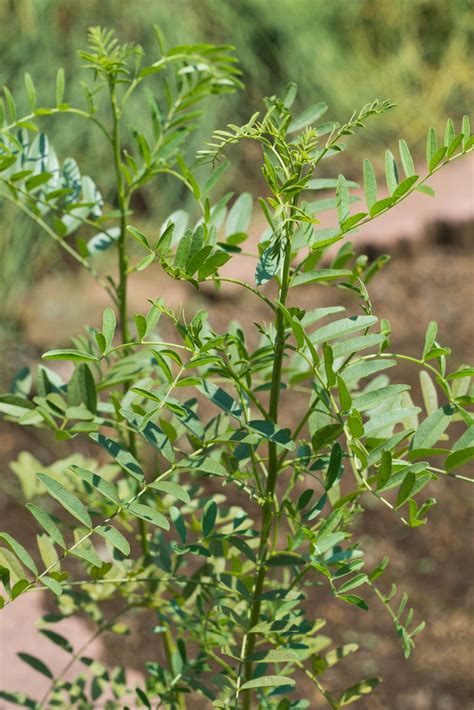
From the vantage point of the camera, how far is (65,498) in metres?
0.78

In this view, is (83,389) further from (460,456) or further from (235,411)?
(460,456)

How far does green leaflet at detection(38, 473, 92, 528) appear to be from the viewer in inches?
30.0

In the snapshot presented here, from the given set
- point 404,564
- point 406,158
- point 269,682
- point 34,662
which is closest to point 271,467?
point 269,682

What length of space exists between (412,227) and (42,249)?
1324 mm

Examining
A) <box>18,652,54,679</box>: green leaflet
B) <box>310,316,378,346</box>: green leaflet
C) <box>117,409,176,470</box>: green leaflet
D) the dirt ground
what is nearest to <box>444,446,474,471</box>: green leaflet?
<box>310,316,378,346</box>: green leaflet

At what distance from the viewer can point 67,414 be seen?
934mm

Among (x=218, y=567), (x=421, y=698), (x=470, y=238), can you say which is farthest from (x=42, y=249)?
(x=218, y=567)

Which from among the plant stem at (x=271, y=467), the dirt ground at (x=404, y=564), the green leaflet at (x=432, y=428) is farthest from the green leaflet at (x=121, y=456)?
the dirt ground at (x=404, y=564)

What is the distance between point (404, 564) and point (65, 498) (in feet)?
4.97

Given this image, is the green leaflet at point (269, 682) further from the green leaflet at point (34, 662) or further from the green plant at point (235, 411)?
the green leaflet at point (34, 662)

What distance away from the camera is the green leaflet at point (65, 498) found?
2.50 feet

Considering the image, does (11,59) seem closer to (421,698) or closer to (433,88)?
(433,88)

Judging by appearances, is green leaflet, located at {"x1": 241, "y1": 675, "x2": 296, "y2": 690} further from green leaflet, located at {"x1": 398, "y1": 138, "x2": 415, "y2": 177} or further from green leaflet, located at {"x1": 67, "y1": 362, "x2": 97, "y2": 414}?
green leaflet, located at {"x1": 398, "y1": 138, "x2": 415, "y2": 177}

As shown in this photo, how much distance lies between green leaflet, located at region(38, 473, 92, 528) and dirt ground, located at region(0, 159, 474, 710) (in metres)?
0.88
